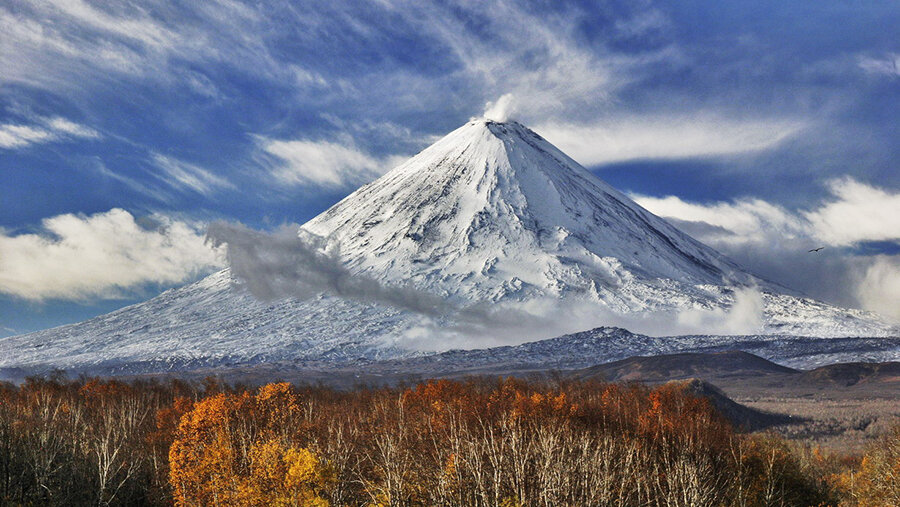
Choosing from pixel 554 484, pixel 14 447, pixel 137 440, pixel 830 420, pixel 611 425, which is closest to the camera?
pixel 554 484

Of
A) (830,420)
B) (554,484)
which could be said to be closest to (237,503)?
(554,484)

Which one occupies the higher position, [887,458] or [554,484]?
[554,484]

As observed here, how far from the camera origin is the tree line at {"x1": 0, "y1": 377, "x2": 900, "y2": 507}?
3241 centimetres

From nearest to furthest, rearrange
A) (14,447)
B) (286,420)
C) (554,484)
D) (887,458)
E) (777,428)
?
1. (554,484)
2. (14,447)
3. (887,458)
4. (286,420)
5. (777,428)

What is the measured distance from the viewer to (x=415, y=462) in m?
40.4

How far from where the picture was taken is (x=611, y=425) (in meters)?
64.3

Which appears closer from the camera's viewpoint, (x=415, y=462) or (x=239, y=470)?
(x=415, y=462)

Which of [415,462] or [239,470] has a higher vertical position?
[415,462]

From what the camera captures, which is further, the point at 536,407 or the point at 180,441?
the point at 536,407

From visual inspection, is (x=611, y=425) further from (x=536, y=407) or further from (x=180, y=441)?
(x=180, y=441)

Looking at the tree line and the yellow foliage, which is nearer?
the tree line

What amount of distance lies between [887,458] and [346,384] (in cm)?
14568

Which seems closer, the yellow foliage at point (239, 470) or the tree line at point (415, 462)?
the tree line at point (415, 462)

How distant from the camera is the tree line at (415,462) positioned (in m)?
32.4
